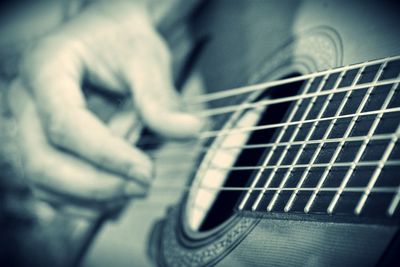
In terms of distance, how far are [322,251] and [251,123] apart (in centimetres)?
33

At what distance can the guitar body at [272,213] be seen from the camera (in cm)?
45

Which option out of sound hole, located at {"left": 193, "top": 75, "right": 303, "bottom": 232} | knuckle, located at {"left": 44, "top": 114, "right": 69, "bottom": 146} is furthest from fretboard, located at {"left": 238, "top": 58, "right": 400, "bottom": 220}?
knuckle, located at {"left": 44, "top": 114, "right": 69, "bottom": 146}

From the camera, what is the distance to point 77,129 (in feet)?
2.35

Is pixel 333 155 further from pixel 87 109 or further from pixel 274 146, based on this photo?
pixel 87 109

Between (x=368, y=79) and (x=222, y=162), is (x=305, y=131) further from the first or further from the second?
(x=222, y=162)

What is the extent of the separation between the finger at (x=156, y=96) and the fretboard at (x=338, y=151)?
0.73ft

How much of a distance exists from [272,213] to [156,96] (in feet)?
1.25

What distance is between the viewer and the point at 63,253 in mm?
1000

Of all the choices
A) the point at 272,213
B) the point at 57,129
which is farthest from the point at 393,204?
the point at 57,129

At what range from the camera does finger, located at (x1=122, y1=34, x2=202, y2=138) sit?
75 cm

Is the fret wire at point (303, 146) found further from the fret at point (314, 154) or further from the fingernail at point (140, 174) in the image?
the fingernail at point (140, 174)

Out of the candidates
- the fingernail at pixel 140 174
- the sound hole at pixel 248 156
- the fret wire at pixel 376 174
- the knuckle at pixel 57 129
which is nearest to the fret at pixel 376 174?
the fret wire at pixel 376 174

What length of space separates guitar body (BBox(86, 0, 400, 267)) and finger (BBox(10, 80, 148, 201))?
129 millimetres

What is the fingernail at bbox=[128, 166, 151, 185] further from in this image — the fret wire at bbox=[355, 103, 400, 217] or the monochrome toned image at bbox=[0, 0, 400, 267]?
the fret wire at bbox=[355, 103, 400, 217]
